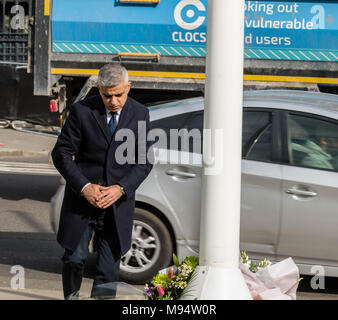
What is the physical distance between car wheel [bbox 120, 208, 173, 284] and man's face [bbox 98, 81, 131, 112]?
1.83 meters

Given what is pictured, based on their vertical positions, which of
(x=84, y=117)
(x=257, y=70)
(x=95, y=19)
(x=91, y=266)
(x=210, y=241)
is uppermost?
(x=95, y=19)

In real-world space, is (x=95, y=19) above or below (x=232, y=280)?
above

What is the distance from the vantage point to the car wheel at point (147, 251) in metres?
6.38

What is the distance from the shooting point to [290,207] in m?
6.00

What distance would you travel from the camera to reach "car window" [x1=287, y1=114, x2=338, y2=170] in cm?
616

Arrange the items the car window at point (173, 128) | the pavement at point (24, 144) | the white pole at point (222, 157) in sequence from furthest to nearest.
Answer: the pavement at point (24, 144) < the car window at point (173, 128) < the white pole at point (222, 157)

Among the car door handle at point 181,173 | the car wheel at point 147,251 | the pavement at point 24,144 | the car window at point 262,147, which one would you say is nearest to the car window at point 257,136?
the car window at point 262,147

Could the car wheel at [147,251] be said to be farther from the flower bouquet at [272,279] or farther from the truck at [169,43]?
the truck at [169,43]

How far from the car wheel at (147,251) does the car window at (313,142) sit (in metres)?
1.24

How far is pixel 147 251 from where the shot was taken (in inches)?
253

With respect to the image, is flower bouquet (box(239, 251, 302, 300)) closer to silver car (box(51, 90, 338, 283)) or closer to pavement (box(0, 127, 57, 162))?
silver car (box(51, 90, 338, 283))

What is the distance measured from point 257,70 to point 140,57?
156cm


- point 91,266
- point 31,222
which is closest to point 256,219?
point 91,266
